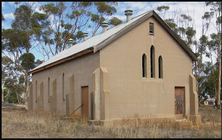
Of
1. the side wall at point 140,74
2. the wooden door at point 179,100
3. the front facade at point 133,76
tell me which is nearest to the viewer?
the front facade at point 133,76

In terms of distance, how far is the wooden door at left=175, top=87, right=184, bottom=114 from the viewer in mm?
18953

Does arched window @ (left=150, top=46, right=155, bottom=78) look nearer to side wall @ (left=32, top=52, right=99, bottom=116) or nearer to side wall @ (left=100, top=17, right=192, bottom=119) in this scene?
side wall @ (left=100, top=17, right=192, bottom=119)

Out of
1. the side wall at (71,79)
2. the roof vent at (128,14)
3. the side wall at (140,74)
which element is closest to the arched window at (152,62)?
the side wall at (140,74)

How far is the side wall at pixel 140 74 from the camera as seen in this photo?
16.2 metres

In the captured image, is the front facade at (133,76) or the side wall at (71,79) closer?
the front facade at (133,76)

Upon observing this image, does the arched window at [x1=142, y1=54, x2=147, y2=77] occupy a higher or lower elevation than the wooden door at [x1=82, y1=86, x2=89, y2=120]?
higher

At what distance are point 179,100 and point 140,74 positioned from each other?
3.77 metres

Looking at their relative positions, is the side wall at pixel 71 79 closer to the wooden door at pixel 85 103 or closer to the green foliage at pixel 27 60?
the wooden door at pixel 85 103

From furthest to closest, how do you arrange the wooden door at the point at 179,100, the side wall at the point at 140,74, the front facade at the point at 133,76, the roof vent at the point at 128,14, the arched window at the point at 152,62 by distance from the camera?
the roof vent at the point at 128,14
the wooden door at the point at 179,100
the arched window at the point at 152,62
the side wall at the point at 140,74
the front facade at the point at 133,76

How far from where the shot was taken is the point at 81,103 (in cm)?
1803

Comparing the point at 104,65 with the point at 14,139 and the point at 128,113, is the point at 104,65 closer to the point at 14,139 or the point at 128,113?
the point at 128,113

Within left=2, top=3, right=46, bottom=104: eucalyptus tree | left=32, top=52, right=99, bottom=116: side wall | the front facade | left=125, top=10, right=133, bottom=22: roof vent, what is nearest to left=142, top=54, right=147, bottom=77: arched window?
the front facade

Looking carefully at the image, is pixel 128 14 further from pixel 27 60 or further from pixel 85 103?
pixel 27 60

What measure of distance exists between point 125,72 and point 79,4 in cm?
2916
